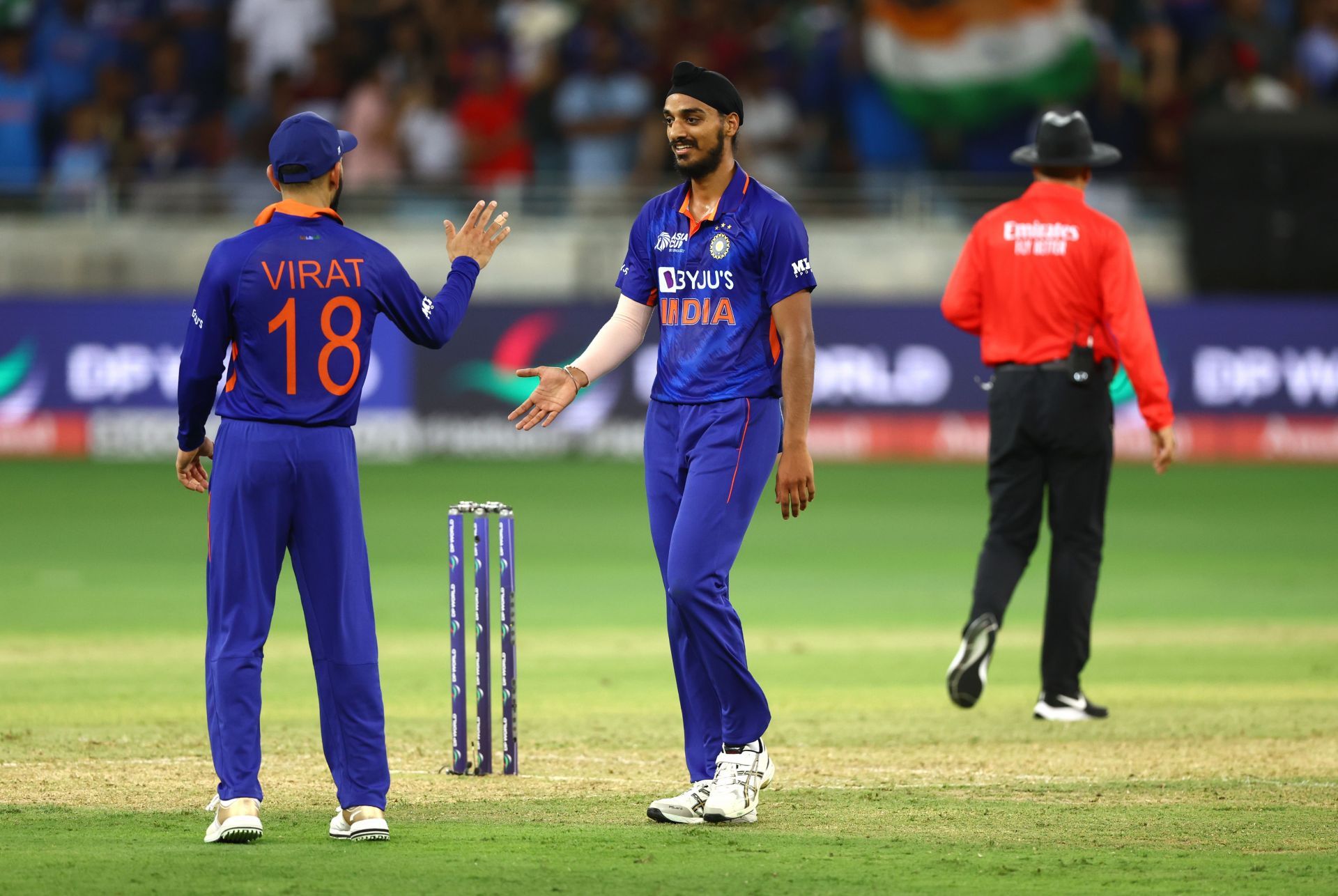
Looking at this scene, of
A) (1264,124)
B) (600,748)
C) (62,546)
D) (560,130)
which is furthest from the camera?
(560,130)

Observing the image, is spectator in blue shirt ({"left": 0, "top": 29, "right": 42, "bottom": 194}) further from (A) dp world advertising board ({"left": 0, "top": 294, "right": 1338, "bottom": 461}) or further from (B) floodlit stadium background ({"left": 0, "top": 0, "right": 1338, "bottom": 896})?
(A) dp world advertising board ({"left": 0, "top": 294, "right": 1338, "bottom": 461})

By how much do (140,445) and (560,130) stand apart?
6184mm

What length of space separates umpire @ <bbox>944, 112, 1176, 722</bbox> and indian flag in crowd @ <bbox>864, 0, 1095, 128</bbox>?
48.8 ft

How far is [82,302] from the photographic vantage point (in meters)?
22.4

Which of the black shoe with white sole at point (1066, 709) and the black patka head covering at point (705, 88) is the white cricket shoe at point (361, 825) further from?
the black shoe with white sole at point (1066, 709)

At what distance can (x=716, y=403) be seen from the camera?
676 centimetres

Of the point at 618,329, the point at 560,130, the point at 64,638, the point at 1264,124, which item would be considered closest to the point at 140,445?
the point at 560,130

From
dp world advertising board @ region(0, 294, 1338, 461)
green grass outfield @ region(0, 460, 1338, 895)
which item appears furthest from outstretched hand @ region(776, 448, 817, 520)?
dp world advertising board @ region(0, 294, 1338, 461)

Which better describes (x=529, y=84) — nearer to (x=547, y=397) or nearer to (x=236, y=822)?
(x=547, y=397)

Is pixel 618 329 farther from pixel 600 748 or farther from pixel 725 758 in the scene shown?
pixel 600 748

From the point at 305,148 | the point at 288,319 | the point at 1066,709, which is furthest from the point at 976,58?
the point at 288,319

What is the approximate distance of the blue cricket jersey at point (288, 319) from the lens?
6207mm

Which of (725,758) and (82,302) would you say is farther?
(82,302)

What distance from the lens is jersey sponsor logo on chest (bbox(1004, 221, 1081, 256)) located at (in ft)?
30.3
